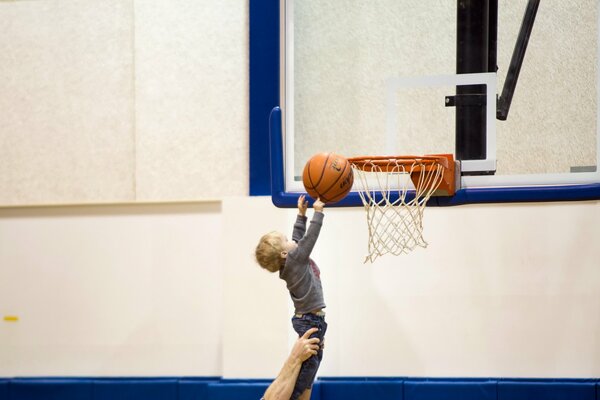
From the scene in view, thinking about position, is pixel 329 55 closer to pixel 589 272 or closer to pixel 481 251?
pixel 481 251

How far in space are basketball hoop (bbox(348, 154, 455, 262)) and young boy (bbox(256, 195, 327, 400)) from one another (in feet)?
0.97

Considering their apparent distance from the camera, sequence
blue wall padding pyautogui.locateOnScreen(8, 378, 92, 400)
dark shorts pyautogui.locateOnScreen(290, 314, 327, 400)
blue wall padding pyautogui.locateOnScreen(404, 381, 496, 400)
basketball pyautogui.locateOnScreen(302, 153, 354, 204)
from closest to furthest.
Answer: basketball pyautogui.locateOnScreen(302, 153, 354, 204), dark shorts pyautogui.locateOnScreen(290, 314, 327, 400), blue wall padding pyautogui.locateOnScreen(404, 381, 496, 400), blue wall padding pyautogui.locateOnScreen(8, 378, 92, 400)

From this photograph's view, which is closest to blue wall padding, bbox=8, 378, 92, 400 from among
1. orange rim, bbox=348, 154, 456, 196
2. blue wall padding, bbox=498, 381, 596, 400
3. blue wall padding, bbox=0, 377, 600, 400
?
blue wall padding, bbox=0, 377, 600, 400

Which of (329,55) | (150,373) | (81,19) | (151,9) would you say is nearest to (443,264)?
(329,55)

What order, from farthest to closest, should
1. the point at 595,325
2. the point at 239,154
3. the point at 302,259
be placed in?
the point at 239,154 → the point at 595,325 → the point at 302,259

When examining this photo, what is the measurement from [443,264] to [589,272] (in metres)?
0.82

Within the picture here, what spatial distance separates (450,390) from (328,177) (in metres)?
1.61

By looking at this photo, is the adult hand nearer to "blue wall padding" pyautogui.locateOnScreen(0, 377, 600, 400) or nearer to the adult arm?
the adult arm

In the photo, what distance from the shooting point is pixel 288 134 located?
4805 millimetres

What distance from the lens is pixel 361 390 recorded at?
4.86 meters

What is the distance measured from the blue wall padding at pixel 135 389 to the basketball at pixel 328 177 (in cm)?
188

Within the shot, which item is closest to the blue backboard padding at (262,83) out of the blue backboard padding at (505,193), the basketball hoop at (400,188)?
the blue backboard padding at (505,193)

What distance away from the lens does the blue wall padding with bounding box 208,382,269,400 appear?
4.89 m

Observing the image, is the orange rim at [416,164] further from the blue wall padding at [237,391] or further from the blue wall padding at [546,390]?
the blue wall padding at [237,391]
